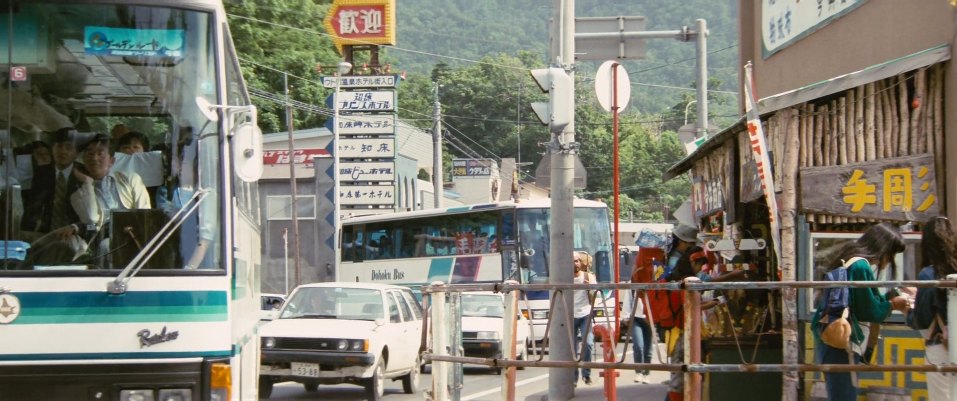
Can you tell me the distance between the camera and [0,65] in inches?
255

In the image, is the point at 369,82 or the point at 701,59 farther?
the point at 369,82

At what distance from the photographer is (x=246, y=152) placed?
22.0ft

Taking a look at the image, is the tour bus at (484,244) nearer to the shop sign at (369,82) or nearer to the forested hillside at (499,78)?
the forested hillside at (499,78)

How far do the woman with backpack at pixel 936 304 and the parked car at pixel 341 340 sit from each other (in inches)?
296

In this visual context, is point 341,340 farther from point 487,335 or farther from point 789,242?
point 789,242

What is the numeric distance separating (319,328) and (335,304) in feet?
3.47

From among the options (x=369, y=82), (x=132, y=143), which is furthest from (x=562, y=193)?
(x=369, y=82)

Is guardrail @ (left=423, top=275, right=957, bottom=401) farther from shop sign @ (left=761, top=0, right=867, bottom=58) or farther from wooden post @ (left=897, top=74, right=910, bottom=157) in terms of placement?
shop sign @ (left=761, top=0, right=867, bottom=58)

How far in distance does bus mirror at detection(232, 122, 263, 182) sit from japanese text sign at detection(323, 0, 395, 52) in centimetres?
4123

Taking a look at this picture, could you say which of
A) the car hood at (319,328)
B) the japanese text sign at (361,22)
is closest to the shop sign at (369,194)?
the japanese text sign at (361,22)

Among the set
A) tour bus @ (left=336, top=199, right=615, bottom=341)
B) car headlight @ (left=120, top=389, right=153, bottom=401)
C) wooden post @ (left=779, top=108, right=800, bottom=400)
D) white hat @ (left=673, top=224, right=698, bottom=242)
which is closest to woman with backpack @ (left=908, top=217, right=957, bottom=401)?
wooden post @ (left=779, top=108, right=800, bottom=400)

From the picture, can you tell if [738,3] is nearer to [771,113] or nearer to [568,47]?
[568,47]

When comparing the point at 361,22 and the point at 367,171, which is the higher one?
the point at 361,22

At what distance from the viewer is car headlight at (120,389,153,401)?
6.29 meters
